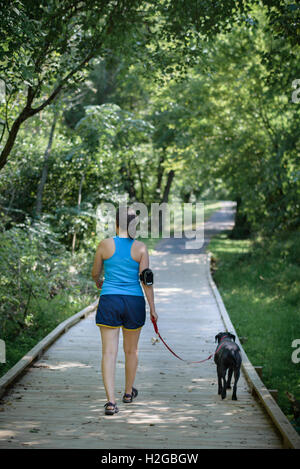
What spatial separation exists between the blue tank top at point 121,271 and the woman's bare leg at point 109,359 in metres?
0.41

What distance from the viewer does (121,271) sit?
16.2 feet

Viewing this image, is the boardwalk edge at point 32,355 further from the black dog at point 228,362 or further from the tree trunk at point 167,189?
the tree trunk at point 167,189

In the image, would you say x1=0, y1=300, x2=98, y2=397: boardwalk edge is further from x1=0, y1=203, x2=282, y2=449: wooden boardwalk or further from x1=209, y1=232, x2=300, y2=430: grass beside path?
x1=209, y1=232, x2=300, y2=430: grass beside path

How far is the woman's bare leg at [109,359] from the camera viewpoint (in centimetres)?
488

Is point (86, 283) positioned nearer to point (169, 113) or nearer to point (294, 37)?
point (294, 37)

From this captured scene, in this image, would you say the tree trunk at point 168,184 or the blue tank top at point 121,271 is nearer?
the blue tank top at point 121,271

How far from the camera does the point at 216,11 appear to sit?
7.69 metres

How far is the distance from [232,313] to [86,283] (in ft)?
13.9

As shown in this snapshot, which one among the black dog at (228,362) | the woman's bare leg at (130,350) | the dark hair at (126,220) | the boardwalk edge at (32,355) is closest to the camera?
the dark hair at (126,220)

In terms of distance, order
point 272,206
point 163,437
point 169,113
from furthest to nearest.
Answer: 1. point 169,113
2. point 272,206
3. point 163,437

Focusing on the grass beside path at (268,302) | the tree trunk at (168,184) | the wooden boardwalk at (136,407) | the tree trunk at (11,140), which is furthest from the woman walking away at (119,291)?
the tree trunk at (168,184)

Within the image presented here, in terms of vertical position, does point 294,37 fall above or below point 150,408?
above

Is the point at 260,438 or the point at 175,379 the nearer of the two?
the point at 260,438
